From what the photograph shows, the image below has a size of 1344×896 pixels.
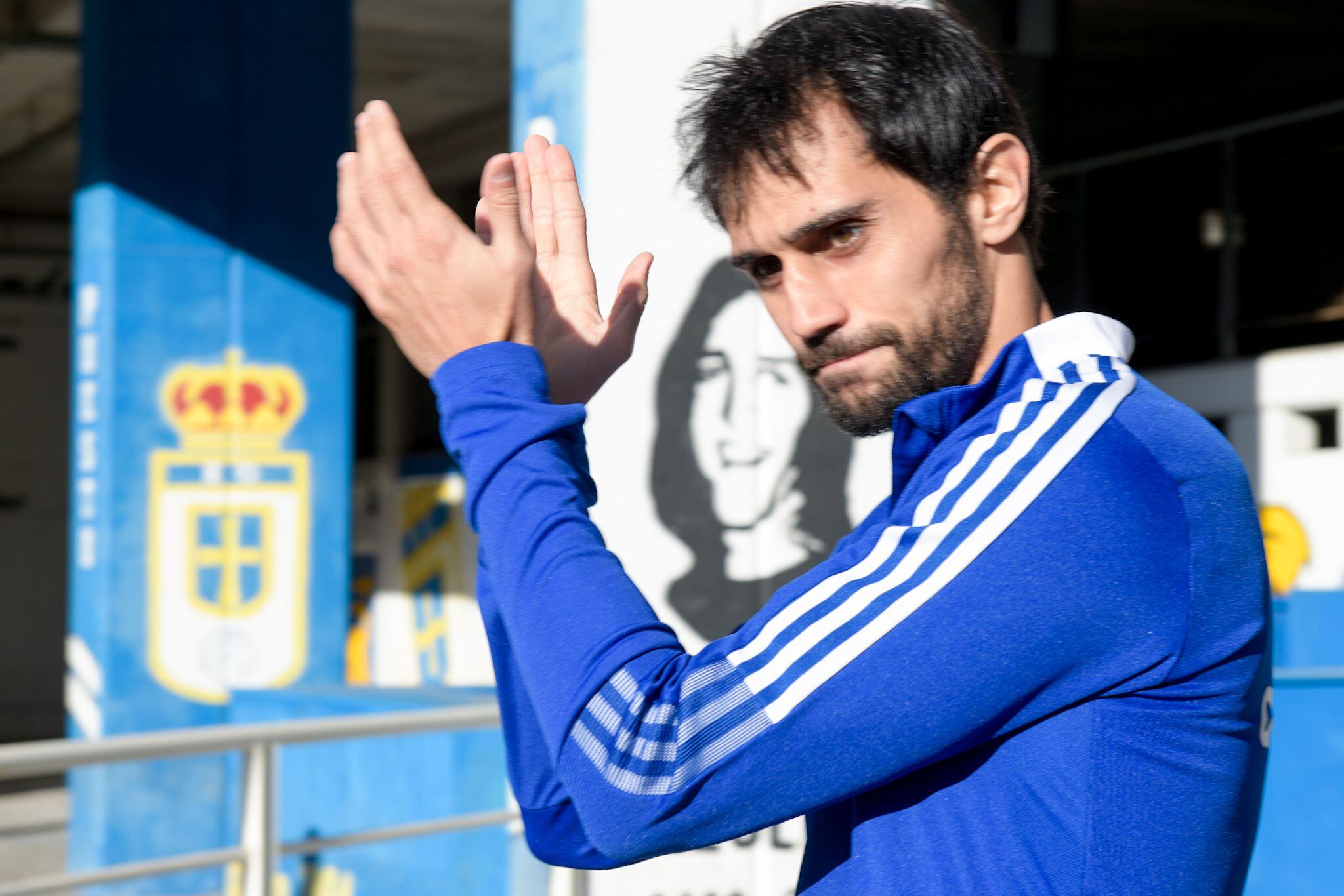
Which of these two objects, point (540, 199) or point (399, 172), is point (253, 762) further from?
point (399, 172)

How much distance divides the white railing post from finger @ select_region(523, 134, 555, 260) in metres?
2.56

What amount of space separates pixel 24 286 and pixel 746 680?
2057 cm

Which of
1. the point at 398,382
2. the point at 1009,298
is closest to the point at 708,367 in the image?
the point at 1009,298

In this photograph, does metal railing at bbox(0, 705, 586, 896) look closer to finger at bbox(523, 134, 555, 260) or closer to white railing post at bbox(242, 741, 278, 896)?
white railing post at bbox(242, 741, 278, 896)

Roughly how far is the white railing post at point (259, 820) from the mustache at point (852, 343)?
272cm

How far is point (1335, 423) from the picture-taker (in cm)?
1150

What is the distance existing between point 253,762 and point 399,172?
9.19 ft

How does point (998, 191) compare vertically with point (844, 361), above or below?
above

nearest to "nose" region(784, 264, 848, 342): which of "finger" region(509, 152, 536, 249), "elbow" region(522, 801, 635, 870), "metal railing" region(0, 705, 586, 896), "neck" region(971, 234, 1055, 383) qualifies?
"neck" region(971, 234, 1055, 383)

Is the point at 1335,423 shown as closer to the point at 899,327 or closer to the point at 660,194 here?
the point at 660,194

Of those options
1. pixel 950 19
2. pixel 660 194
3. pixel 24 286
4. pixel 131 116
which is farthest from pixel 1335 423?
pixel 24 286

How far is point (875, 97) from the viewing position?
4.02 feet

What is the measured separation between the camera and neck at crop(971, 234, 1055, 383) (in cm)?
126

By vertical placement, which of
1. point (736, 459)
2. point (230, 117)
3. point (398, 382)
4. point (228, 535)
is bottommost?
point (228, 535)
